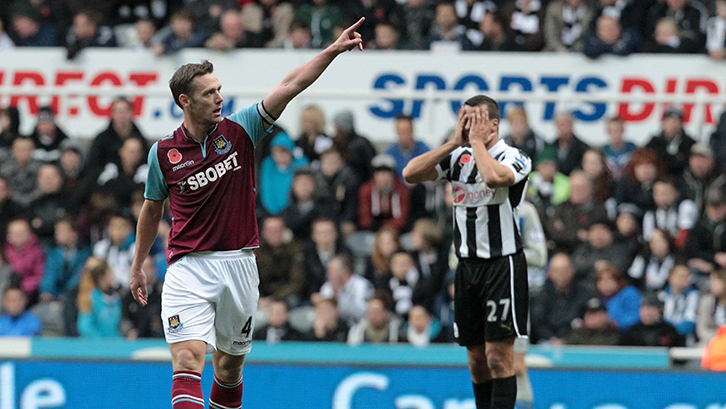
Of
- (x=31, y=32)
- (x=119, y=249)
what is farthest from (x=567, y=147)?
(x=31, y=32)

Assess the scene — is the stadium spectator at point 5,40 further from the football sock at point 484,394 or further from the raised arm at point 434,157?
the football sock at point 484,394

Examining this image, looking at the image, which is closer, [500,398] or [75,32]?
[500,398]

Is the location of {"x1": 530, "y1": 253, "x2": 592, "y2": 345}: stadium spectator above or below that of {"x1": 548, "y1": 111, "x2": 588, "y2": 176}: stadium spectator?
below

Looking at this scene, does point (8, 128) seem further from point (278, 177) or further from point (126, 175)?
point (278, 177)

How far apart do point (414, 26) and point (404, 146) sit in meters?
2.55

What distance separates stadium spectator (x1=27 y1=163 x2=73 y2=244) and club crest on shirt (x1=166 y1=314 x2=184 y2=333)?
20.1ft

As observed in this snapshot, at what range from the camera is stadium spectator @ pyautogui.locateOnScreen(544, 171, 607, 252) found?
424 inches

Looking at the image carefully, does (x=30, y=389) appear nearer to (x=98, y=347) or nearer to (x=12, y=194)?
(x=98, y=347)

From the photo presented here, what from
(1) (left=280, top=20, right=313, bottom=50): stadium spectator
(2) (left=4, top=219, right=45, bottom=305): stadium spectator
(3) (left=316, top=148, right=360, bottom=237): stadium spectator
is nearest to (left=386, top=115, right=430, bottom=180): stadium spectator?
(3) (left=316, top=148, right=360, bottom=237): stadium spectator

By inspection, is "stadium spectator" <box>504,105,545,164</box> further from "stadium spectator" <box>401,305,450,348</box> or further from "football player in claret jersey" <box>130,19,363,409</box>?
"football player in claret jersey" <box>130,19,363,409</box>

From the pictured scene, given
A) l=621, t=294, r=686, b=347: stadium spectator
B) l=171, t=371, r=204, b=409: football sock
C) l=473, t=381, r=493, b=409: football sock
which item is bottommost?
l=621, t=294, r=686, b=347: stadium spectator

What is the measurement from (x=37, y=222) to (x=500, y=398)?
6.85m

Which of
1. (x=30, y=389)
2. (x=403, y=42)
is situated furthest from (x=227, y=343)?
(x=403, y=42)

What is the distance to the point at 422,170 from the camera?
6684mm
